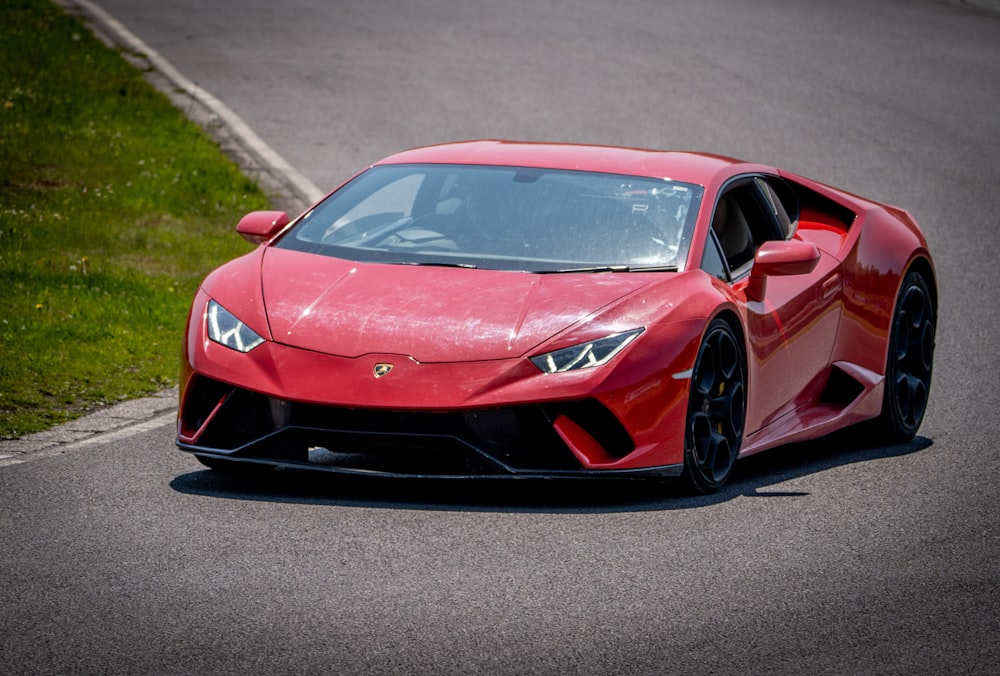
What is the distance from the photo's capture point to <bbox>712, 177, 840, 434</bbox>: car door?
7.24 meters

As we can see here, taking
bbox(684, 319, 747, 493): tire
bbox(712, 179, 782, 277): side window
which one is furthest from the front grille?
bbox(712, 179, 782, 277): side window

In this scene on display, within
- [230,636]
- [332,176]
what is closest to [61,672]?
[230,636]

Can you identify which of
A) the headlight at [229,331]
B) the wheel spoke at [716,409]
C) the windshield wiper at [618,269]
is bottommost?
the wheel spoke at [716,409]

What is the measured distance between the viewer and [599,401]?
621cm

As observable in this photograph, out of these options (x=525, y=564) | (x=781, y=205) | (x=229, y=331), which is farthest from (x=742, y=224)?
(x=525, y=564)

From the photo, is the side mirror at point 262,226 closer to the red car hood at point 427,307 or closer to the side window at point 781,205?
the red car hood at point 427,307

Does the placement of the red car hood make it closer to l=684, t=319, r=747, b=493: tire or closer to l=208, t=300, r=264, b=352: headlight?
l=208, t=300, r=264, b=352: headlight

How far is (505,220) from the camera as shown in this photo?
7305 millimetres

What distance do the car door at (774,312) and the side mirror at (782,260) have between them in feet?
0.37

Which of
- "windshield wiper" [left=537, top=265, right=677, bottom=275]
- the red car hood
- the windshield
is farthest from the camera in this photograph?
the windshield

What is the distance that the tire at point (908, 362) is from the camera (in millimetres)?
8414

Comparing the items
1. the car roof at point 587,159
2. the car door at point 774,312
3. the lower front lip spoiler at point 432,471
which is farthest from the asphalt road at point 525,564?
the car roof at point 587,159

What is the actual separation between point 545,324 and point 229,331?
121 centimetres

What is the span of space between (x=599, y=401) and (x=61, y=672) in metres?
2.35
